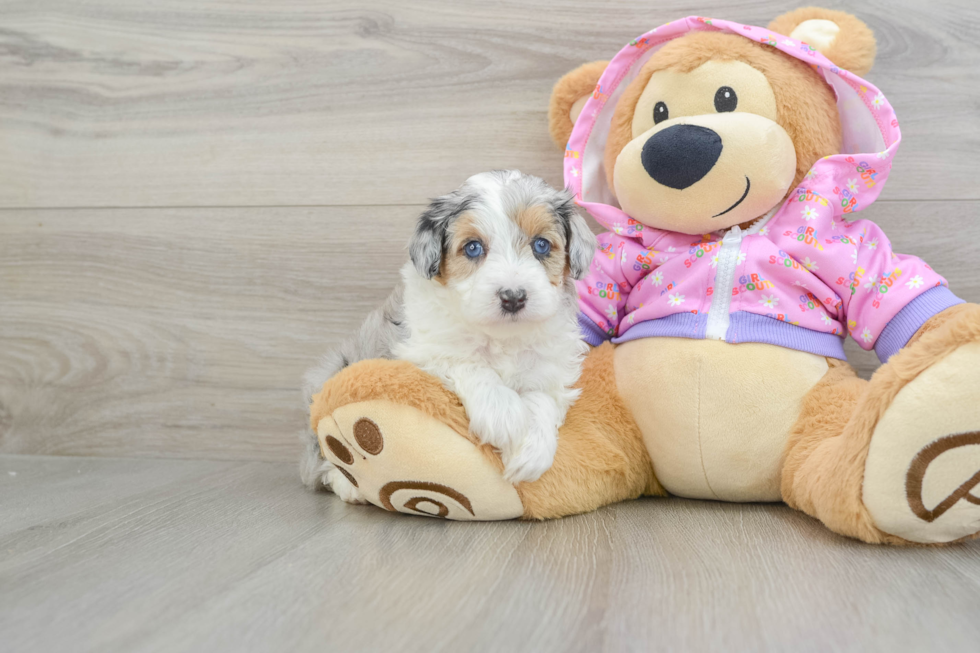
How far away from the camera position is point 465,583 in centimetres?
115

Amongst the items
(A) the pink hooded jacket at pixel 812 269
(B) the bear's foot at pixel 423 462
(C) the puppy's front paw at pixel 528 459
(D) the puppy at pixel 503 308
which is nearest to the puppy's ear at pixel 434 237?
(D) the puppy at pixel 503 308

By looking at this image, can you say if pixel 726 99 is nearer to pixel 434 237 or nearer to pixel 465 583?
pixel 434 237

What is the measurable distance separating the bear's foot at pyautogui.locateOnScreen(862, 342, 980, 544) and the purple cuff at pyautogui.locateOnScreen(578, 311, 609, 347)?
739 millimetres

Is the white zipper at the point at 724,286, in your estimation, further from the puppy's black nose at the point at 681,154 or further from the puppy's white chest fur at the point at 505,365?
the puppy's white chest fur at the point at 505,365

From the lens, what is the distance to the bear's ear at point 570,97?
184 cm

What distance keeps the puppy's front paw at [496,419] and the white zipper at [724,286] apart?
0.50 meters

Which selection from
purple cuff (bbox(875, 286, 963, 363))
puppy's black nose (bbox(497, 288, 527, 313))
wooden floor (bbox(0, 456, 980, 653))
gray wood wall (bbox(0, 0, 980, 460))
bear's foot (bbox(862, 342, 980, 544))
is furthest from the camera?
gray wood wall (bbox(0, 0, 980, 460))

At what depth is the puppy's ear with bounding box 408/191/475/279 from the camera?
1.53 meters

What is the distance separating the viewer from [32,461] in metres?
2.31

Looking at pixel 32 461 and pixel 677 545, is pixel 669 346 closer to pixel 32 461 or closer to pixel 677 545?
pixel 677 545

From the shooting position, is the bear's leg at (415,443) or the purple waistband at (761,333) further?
the purple waistband at (761,333)

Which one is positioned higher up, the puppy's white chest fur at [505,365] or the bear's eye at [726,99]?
the bear's eye at [726,99]

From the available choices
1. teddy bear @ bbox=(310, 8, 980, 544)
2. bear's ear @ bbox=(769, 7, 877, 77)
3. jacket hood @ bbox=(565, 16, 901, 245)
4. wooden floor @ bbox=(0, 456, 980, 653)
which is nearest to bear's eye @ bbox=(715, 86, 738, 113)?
teddy bear @ bbox=(310, 8, 980, 544)

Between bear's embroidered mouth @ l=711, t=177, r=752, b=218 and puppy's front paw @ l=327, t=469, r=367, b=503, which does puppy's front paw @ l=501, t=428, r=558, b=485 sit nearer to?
puppy's front paw @ l=327, t=469, r=367, b=503
